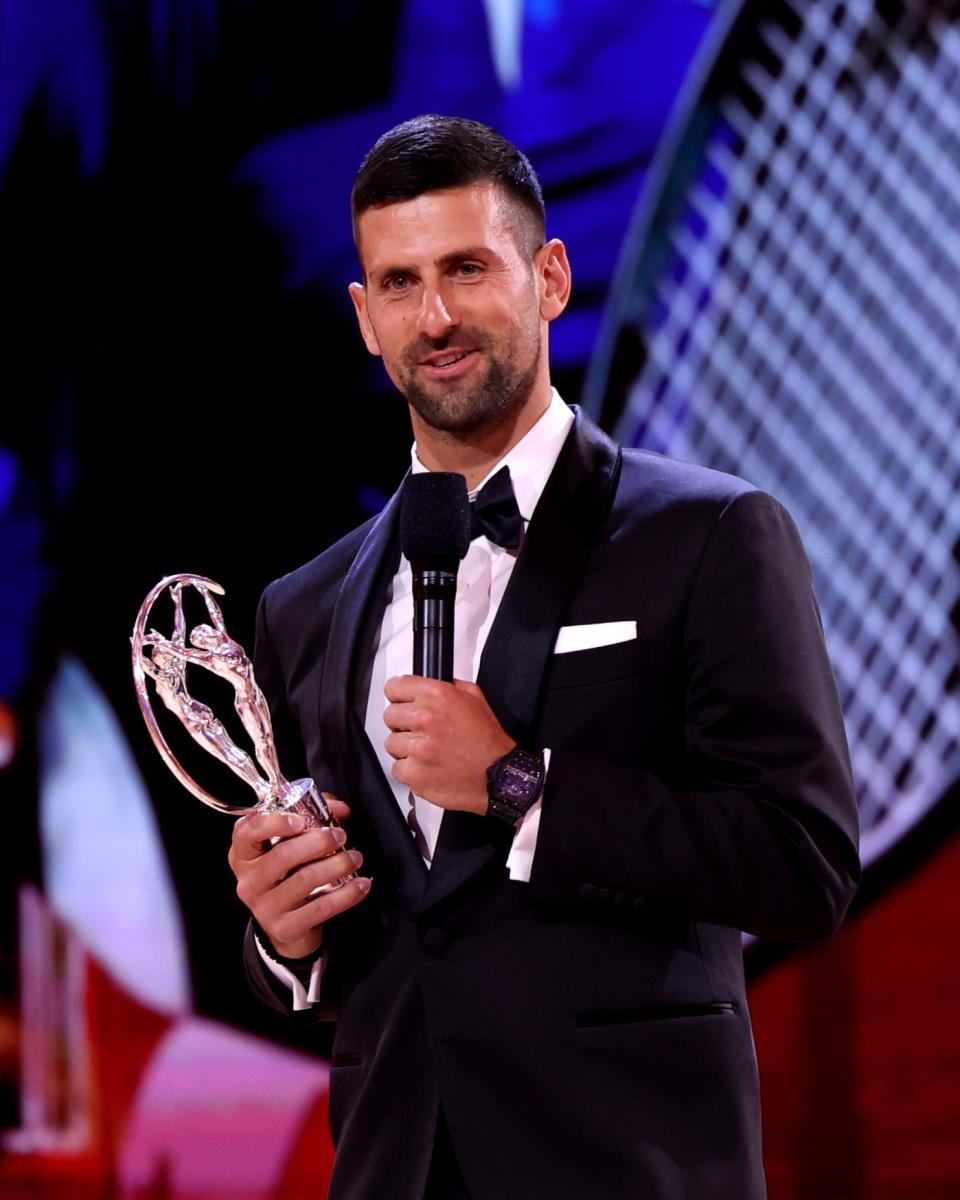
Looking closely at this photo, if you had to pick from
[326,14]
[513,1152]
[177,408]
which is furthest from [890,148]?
[513,1152]

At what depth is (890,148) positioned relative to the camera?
245 centimetres

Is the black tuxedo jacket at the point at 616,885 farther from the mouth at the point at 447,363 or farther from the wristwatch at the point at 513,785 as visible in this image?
the mouth at the point at 447,363

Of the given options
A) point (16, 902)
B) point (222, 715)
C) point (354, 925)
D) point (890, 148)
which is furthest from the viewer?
point (16, 902)

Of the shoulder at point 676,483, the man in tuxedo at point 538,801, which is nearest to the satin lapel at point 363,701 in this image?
the man in tuxedo at point 538,801

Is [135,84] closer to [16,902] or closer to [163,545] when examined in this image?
[163,545]

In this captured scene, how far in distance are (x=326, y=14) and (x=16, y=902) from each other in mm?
1689

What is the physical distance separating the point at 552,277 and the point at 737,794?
526mm

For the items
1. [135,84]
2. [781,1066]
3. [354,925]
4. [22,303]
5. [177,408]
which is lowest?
[781,1066]

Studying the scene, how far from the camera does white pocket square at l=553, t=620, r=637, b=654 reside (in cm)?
121

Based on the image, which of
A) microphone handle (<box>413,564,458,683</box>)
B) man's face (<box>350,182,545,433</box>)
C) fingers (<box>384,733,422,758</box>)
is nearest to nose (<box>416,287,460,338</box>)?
man's face (<box>350,182,545,433</box>)

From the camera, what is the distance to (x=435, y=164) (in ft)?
4.36

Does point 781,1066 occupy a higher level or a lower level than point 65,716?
lower

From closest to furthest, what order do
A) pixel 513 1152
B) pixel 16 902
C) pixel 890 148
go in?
pixel 513 1152, pixel 890 148, pixel 16 902

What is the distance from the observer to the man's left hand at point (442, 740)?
43.4 inches
